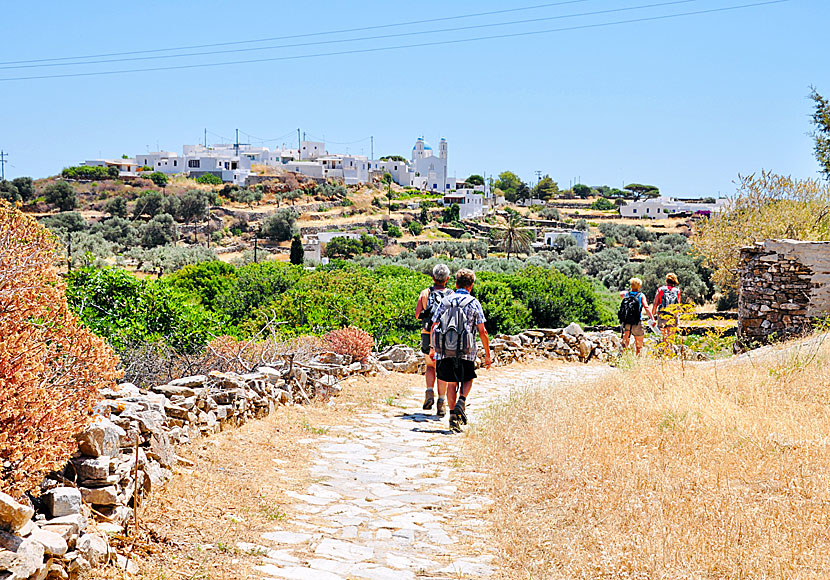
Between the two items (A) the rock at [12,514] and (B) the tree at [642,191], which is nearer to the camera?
(A) the rock at [12,514]

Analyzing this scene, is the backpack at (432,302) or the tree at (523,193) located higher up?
the tree at (523,193)

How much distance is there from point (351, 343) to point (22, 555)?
696 centimetres

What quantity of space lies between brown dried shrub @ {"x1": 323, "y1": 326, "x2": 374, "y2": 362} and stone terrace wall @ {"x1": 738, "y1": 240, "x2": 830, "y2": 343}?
7216mm

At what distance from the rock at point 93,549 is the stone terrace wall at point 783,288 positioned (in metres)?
11.9

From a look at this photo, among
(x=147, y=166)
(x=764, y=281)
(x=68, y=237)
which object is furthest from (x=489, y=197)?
(x=764, y=281)

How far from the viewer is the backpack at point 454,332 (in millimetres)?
7152

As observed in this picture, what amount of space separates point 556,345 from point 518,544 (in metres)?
9.79

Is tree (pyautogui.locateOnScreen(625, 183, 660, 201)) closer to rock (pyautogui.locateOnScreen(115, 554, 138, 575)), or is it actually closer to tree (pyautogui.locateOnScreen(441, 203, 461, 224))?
tree (pyautogui.locateOnScreen(441, 203, 461, 224))

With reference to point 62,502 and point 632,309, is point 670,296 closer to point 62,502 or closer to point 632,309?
point 632,309

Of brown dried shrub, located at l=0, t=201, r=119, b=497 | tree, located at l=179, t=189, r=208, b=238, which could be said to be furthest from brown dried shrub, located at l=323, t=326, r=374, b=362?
tree, located at l=179, t=189, r=208, b=238

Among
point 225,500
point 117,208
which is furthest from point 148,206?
point 225,500

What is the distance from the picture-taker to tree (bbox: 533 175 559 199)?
123 m

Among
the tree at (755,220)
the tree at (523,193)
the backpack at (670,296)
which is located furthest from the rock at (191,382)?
the tree at (523,193)

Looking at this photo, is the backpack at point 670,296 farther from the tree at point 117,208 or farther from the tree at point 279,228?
the tree at point 117,208
